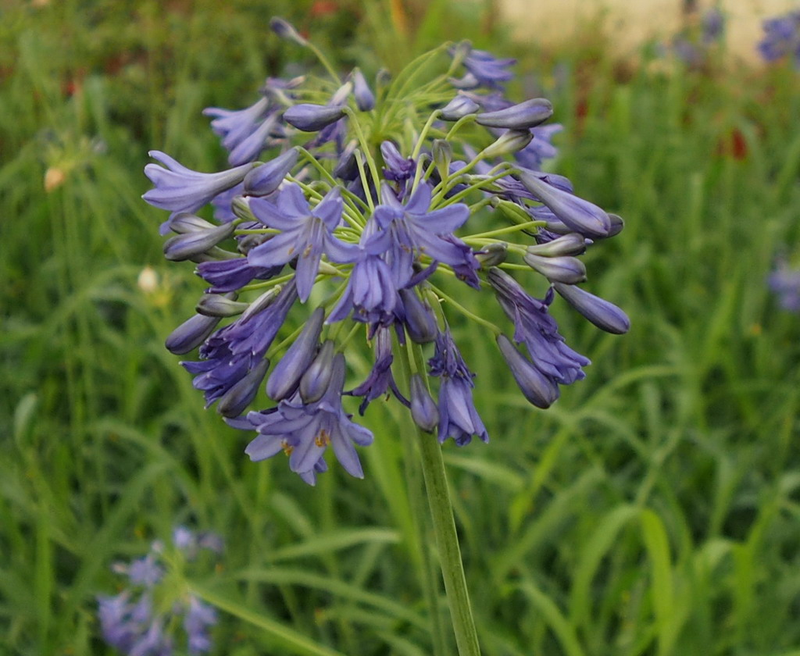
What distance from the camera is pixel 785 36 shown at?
585cm

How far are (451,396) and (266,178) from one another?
1.74ft

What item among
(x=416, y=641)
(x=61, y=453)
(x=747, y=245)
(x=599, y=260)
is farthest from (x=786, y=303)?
(x=61, y=453)

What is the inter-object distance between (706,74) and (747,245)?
241 centimetres

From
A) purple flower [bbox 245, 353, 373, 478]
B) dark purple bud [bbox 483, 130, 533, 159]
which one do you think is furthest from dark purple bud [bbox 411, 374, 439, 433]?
dark purple bud [bbox 483, 130, 533, 159]

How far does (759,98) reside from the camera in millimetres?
8039

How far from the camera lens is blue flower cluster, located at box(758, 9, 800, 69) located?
580 centimetres

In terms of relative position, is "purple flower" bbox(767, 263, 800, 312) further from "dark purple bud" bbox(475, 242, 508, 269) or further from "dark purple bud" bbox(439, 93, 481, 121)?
"dark purple bud" bbox(475, 242, 508, 269)

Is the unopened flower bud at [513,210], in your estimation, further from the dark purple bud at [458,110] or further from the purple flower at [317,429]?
the purple flower at [317,429]

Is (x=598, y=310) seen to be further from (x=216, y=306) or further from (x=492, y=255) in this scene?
(x=216, y=306)

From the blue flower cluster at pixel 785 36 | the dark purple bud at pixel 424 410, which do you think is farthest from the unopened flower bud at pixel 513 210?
the blue flower cluster at pixel 785 36

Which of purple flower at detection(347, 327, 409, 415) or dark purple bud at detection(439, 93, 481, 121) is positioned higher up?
A: dark purple bud at detection(439, 93, 481, 121)

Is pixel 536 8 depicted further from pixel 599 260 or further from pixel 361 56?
pixel 599 260

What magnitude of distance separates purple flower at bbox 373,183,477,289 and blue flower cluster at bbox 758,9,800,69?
520 cm

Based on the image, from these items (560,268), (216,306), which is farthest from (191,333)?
(560,268)
